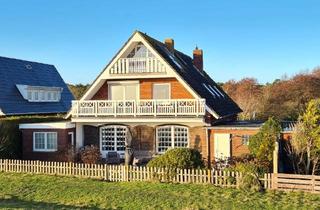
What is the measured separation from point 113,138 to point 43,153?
4.60 metres

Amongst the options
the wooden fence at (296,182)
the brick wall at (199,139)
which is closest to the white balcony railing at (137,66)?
the brick wall at (199,139)

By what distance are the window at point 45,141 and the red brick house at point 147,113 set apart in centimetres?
8

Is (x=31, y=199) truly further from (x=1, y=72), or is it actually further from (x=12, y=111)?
(x=1, y=72)

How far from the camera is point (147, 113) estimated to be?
83.8 feet

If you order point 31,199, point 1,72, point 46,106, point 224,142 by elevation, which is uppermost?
point 1,72

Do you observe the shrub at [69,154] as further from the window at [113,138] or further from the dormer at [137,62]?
the dormer at [137,62]

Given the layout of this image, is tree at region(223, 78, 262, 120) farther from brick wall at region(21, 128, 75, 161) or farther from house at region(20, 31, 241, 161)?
brick wall at region(21, 128, 75, 161)

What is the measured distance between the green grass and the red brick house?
7.43m

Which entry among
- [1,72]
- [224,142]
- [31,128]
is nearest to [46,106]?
[1,72]

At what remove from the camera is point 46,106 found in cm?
3862

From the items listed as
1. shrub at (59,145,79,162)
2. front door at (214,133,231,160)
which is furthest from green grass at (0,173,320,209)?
front door at (214,133,231,160)

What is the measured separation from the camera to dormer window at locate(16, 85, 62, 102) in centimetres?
3634

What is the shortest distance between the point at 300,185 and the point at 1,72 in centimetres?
2818

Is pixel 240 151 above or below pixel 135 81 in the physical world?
below
